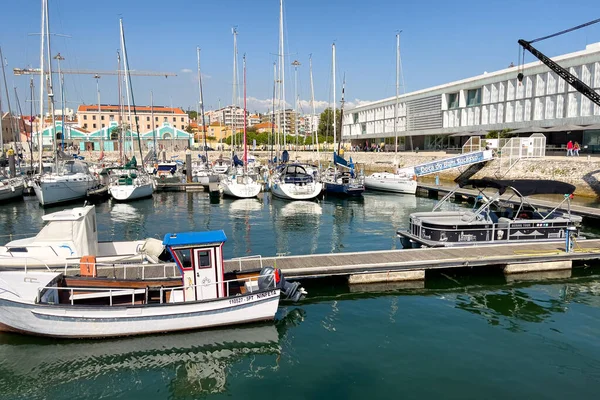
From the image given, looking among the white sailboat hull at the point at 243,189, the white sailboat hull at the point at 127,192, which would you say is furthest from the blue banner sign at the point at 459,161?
the white sailboat hull at the point at 127,192

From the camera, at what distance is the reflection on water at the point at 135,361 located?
10.7 m

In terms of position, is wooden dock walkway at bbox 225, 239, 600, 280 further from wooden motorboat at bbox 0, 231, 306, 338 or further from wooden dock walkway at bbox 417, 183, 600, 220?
wooden dock walkway at bbox 417, 183, 600, 220

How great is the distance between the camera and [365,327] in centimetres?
1372

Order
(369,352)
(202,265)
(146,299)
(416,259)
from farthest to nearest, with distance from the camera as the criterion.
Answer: (416,259) → (146,299) → (202,265) → (369,352)

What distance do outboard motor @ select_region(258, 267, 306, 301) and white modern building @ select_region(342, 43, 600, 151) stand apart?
Answer: 47.4 m

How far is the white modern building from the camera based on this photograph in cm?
5188

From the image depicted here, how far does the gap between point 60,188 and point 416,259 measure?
3485 centimetres

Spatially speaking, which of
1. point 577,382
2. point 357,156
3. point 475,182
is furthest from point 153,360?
point 357,156

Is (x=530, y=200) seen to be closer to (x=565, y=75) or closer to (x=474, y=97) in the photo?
(x=565, y=75)

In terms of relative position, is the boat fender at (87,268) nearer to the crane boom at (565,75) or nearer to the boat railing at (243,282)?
the boat railing at (243,282)

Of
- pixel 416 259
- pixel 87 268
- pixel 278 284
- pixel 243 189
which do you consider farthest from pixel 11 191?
pixel 416 259

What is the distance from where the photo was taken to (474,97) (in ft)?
237

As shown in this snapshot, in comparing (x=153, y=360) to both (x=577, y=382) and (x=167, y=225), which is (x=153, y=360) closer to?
(x=577, y=382)

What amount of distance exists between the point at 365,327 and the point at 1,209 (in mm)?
37620
